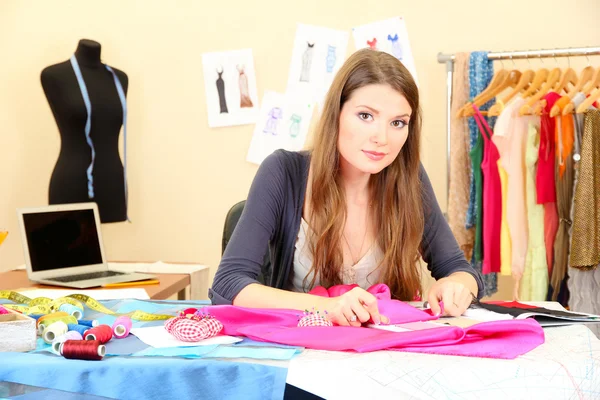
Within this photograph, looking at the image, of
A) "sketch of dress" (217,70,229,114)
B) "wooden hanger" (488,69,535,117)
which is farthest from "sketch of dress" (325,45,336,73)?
"wooden hanger" (488,69,535,117)

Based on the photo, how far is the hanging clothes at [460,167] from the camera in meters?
3.00

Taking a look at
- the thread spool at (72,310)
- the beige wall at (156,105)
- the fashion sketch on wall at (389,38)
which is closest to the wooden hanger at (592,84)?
the fashion sketch on wall at (389,38)

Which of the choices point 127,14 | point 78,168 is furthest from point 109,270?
point 127,14

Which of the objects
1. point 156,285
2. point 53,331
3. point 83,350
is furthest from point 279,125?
point 83,350

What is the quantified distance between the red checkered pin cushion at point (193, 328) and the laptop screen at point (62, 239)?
4.08 ft

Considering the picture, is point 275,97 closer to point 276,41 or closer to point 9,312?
point 276,41

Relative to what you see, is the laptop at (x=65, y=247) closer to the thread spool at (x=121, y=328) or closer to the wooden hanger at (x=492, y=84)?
the thread spool at (x=121, y=328)

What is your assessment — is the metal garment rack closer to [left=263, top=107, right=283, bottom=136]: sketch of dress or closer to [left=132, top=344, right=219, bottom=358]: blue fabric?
[left=263, top=107, right=283, bottom=136]: sketch of dress

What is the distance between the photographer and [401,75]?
1.60m

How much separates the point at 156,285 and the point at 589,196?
5.33 ft

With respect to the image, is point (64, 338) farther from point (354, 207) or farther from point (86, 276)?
point (86, 276)

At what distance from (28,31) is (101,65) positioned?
0.72 meters

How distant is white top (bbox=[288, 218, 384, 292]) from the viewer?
168cm

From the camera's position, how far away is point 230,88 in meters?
3.68
